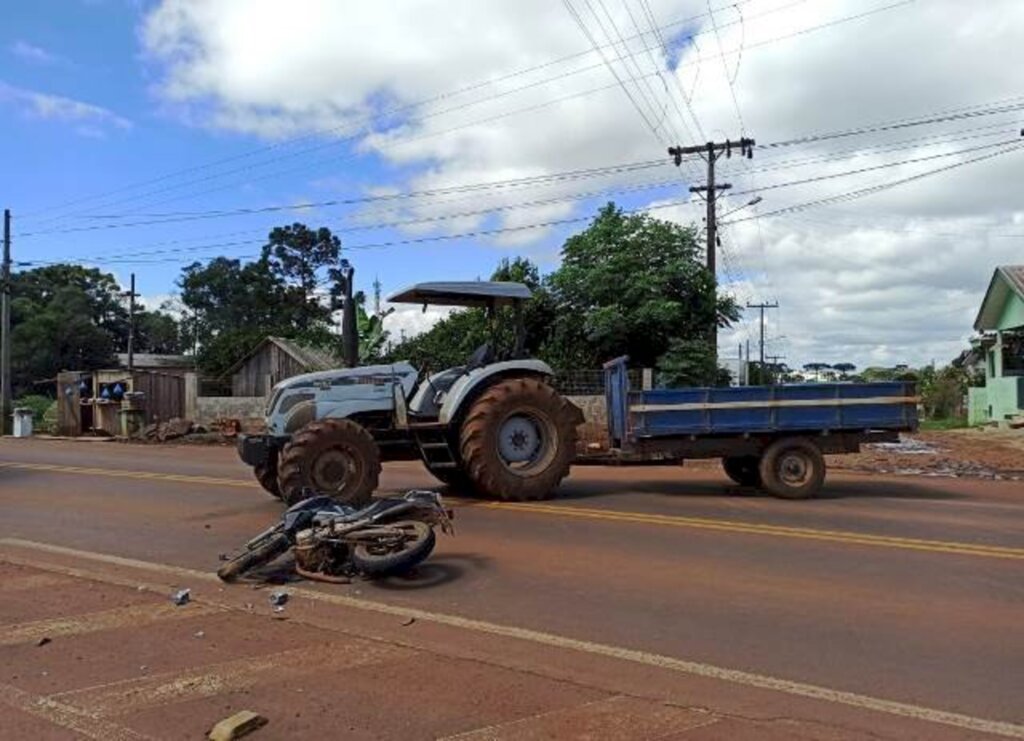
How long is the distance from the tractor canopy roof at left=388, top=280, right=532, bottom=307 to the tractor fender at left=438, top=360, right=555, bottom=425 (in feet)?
2.78

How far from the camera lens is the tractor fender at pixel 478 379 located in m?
12.6

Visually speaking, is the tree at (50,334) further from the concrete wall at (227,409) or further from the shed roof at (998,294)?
the shed roof at (998,294)

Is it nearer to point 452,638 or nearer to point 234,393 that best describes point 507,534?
point 452,638

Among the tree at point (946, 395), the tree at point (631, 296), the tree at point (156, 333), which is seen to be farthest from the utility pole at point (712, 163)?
the tree at point (156, 333)

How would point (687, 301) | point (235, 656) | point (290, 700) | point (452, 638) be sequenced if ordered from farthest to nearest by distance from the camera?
point (687, 301) < point (452, 638) < point (235, 656) < point (290, 700)

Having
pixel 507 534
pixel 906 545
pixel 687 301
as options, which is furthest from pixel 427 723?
pixel 687 301

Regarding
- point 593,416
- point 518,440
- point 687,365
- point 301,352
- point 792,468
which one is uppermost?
point 301,352

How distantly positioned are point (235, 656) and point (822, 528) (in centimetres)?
660

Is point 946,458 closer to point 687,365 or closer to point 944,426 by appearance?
point 687,365

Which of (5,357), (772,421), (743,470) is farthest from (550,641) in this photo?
(5,357)

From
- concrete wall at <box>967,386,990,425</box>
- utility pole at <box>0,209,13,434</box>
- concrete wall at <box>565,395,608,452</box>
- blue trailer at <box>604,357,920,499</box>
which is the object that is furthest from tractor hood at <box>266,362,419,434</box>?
utility pole at <box>0,209,13,434</box>

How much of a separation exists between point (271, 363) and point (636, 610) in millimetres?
46917

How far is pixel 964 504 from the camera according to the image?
503 inches

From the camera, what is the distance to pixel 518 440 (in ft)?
42.6
